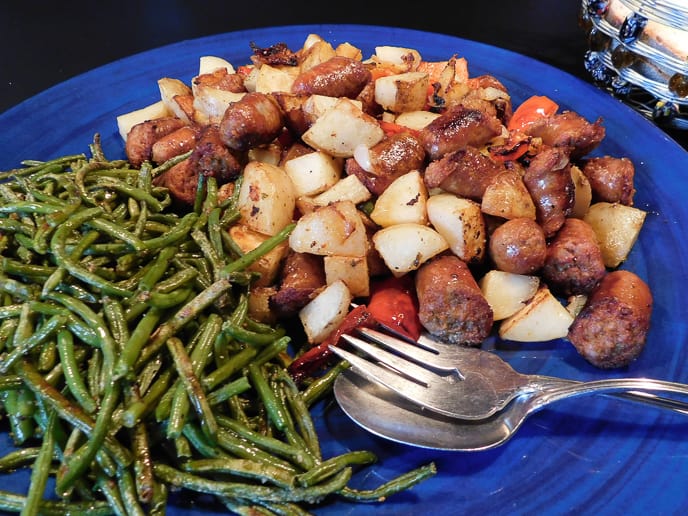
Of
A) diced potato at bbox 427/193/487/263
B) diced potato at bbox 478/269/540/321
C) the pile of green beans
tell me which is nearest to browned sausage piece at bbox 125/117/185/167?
the pile of green beans

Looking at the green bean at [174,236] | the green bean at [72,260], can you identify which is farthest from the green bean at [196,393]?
the green bean at [174,236]

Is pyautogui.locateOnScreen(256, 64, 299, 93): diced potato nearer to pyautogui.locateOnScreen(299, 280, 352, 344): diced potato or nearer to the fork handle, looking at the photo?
pyautogui.locateOnScreen(299, 280, 352, 344): diced potato

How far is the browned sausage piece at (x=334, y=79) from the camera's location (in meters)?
2.96

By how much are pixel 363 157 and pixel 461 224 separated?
61 cm

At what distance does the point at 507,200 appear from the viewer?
245cm

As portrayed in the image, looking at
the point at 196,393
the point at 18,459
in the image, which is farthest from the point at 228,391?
the point at 18,459

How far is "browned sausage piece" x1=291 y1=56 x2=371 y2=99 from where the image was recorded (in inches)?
116

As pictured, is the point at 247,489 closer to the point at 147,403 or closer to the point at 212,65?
the point at 147,403

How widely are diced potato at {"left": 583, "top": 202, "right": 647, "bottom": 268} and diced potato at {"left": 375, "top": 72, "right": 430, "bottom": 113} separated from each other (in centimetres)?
114

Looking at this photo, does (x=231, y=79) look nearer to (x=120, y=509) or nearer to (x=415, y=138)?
(x=415, y=138)

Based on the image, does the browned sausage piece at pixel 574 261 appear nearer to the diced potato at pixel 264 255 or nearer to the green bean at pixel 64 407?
the diced potato at pixel 264 255

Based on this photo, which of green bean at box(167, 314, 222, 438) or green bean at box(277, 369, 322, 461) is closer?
green bean at box(167, 314, 222, 438)

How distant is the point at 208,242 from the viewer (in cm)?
243

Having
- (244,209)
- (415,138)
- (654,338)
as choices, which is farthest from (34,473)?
(654,338)
